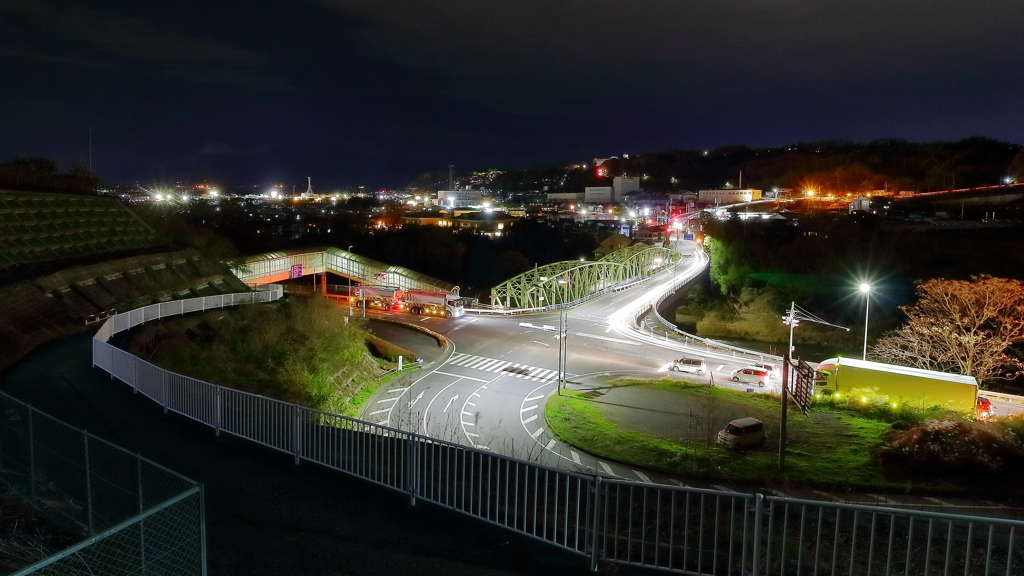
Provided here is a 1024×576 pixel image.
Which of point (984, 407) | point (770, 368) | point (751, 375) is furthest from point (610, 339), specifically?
point (984, 407)

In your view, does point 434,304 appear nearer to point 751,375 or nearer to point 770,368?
point 751,375

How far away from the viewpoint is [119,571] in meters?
4.24

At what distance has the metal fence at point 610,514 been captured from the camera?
17.0 ft

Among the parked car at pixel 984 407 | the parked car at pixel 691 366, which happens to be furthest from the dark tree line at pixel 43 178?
the parked car at pixel 984 407

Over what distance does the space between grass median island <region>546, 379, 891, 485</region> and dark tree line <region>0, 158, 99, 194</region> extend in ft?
80.5

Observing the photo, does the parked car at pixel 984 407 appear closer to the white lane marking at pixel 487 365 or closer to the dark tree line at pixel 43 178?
the white lane marking at pixel 487 365

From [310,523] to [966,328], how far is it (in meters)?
31.8

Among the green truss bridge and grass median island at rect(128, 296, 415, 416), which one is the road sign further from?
the green truss bridge

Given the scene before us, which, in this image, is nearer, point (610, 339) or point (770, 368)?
point (770, 368)

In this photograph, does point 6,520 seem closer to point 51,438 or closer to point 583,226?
point 51,438

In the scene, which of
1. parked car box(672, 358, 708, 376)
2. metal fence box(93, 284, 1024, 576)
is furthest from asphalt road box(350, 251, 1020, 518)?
metal fence box(93, 284, 1024, 576)

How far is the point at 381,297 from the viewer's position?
131 feet

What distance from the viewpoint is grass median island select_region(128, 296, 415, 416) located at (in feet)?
50.3

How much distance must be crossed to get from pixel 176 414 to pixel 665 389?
17.2m
